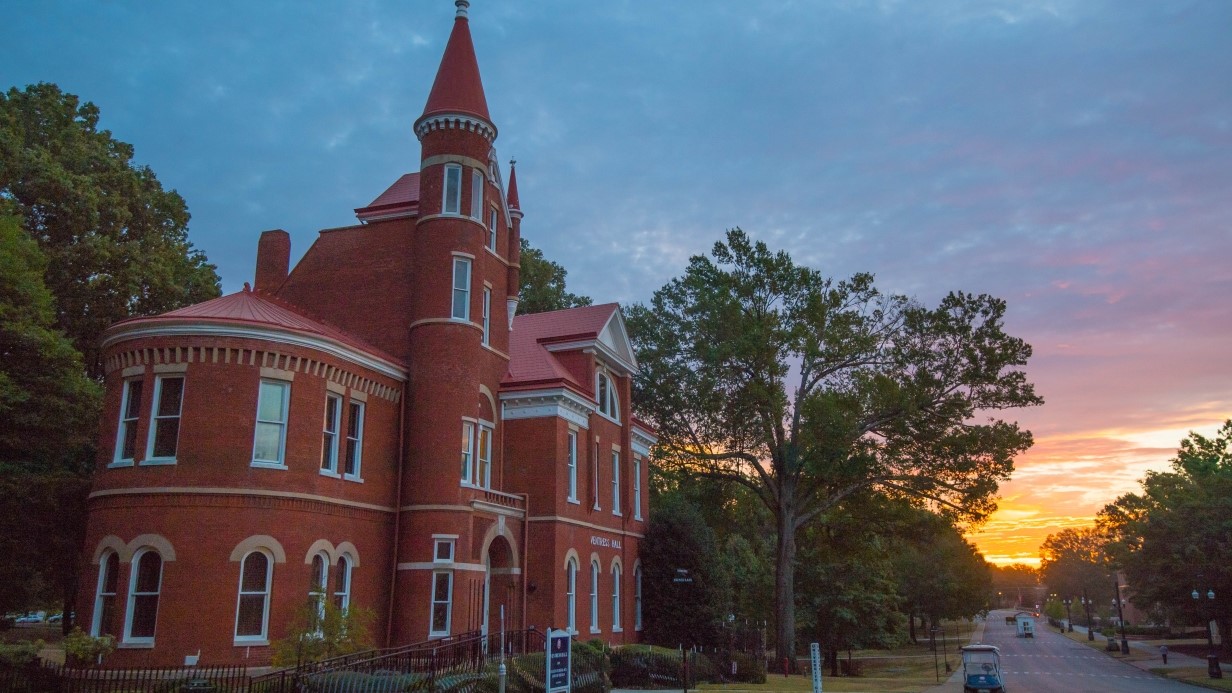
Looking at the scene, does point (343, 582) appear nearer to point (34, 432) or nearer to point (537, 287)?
point (34, 432)

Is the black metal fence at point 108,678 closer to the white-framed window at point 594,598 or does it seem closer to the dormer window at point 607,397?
the white-framed window at point 594,598

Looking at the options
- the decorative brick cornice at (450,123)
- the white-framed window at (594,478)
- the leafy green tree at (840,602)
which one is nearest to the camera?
the decorative brick cornice at (450,123)

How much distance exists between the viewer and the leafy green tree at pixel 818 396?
3891 cm

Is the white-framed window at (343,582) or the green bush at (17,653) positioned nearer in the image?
the green bush at (17,653)

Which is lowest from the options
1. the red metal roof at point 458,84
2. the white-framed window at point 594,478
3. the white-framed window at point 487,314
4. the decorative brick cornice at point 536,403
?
the white-framed window at point 594,478

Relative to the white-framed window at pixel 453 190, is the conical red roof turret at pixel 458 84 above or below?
above

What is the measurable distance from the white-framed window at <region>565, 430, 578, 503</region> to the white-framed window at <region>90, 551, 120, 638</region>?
624 inches

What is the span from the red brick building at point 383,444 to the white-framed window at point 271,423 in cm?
6

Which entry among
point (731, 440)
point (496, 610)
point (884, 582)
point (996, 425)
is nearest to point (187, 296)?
point (496, 610)

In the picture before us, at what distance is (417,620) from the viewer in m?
25.6

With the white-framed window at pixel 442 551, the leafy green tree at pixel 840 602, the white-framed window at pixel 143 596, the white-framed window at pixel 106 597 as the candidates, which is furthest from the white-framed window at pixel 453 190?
the leafy green tree at pixel 840 602

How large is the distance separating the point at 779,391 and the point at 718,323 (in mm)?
4520

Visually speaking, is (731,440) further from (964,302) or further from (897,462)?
(964,302)

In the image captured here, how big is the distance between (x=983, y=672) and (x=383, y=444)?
24444mm
